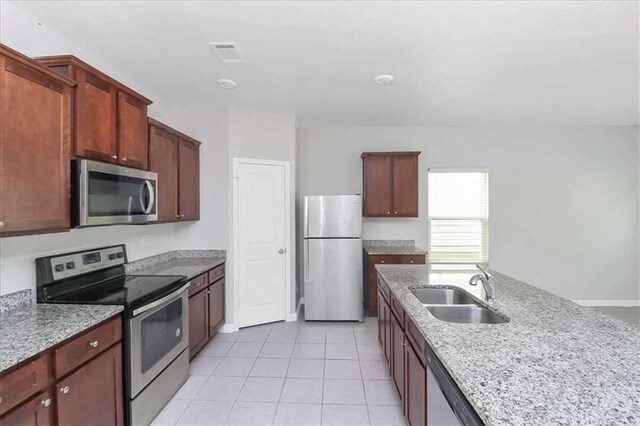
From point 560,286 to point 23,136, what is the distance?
6271 millimetres

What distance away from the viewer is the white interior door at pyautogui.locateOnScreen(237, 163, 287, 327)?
369 cm

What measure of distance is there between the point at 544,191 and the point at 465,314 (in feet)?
12.8

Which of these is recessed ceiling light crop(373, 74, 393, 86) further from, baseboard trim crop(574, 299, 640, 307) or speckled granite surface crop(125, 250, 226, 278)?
baseboard trim crop(574, 299, 640, 307)

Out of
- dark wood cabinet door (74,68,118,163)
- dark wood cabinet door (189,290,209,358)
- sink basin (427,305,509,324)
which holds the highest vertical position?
dark wood cabinet door (74,68,118,163)

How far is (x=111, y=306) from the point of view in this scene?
177 centimetres

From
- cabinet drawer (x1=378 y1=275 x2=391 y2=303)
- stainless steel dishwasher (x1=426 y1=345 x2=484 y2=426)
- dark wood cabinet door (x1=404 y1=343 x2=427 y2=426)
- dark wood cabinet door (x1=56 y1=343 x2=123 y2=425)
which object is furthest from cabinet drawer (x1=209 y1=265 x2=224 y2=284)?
stainless steel dishwasher (x1=426 y1=345 x2=484 y2=426)

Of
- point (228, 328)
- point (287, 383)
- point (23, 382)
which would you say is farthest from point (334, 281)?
point (23, 382)

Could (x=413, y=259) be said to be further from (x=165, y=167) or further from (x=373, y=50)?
(x=165, y=167)

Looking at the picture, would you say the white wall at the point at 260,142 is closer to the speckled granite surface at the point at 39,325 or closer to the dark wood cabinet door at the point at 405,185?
the dark wood cabinet door at the point at 405,185

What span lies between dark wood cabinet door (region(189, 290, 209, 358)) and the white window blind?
3.36m

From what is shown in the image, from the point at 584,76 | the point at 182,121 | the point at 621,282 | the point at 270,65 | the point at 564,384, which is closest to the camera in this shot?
the point at 564,384

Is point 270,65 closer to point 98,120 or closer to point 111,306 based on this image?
point 98,120

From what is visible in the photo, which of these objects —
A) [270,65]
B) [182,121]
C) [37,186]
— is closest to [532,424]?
[37,186]

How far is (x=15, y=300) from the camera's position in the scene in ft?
5.78
